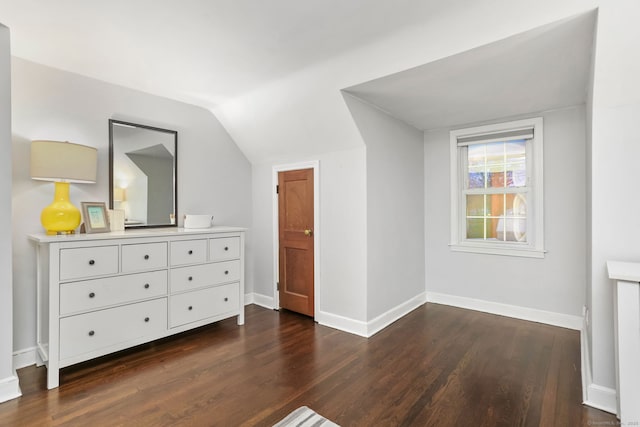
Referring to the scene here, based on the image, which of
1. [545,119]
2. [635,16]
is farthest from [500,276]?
[635,16]

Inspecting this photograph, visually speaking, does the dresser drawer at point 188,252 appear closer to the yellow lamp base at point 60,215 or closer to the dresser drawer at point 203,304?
the dresser drawer at point 203,304

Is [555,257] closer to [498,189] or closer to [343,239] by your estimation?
[498,189]

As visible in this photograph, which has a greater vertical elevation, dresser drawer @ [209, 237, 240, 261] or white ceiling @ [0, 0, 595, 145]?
white ceiling @ [0, 0, 595, 145]

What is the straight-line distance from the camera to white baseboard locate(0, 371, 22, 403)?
196 cm

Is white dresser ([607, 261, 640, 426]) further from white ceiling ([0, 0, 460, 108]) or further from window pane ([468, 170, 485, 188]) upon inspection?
window pane ([468, 170, 485, 188])

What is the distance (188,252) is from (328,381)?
1.63 meters

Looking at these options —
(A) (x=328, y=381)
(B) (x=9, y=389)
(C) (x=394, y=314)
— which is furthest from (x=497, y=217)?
(B) (x=9, y=389)

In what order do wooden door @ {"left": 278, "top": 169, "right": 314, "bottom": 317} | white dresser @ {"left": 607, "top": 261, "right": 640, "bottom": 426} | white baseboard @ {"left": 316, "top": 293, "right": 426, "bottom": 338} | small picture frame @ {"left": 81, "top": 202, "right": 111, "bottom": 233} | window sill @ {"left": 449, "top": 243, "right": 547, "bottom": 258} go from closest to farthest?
white dresser @ {"left": 607, "top": 261, "right": 640, "bottom": 426}, small picture frame @ {"left": 81, "top": 202, "right": 111, "bottom": 233}, white baseboard @ {"left": 316, "top": 293, "right": 426, "bottom": 338}, window sill @ {"left": 449, "top": 243, "right": 547, "bottom": 258}, wooden door @ {"left": 278, "top": 169, "right": 314, "bottom": 317}

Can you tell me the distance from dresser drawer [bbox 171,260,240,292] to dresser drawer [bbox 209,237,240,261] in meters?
0.06

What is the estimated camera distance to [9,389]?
6.51ft

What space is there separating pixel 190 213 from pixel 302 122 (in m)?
1.57

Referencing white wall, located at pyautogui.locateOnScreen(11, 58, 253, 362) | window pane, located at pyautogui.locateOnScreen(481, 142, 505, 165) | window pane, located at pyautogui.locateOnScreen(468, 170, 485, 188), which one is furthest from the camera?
window pane, located at pyautogui.locateOnScreen(468, 170, 485, 188)

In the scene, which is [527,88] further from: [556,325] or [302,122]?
[556,325]

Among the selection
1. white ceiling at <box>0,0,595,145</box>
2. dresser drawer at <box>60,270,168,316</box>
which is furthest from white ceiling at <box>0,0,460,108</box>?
dresser drawer at <box>60,270,168,316</box>
